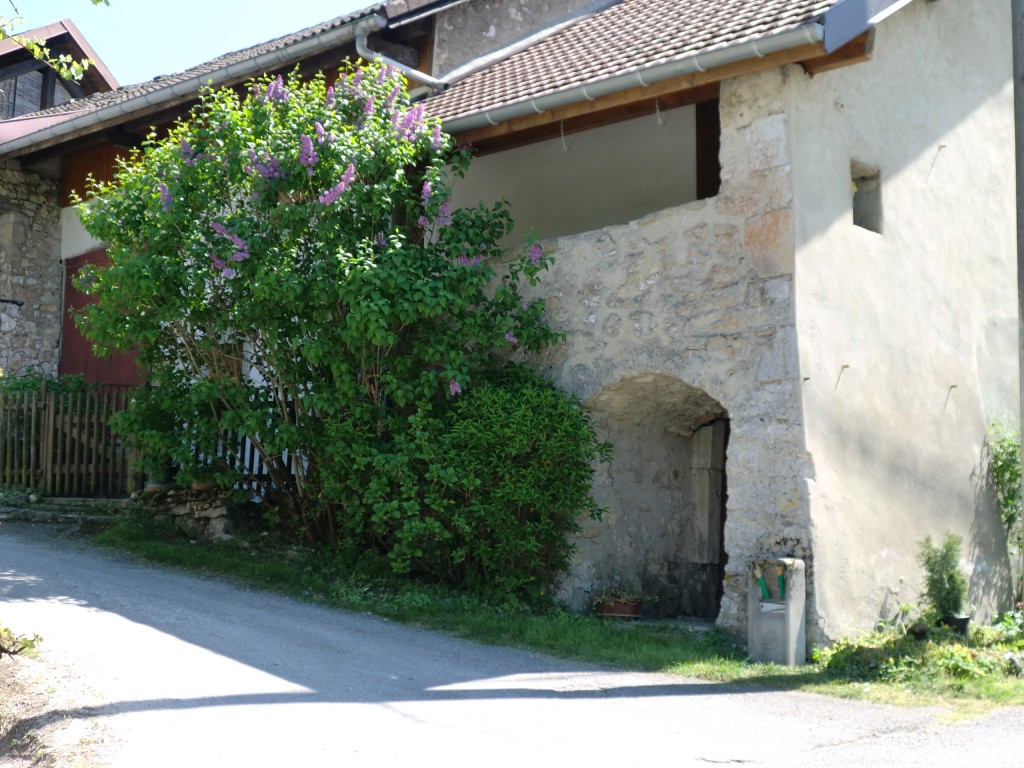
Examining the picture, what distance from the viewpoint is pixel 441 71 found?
1098 centimetres

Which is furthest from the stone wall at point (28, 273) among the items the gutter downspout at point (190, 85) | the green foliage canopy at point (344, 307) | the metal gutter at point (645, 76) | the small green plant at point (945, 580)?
the small green plant at point (945, 580)

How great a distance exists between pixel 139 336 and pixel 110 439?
107 inches

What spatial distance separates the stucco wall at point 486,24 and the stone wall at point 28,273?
Result: 19.9 ft

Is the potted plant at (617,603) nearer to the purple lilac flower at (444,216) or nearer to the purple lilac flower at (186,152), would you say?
the purple lilac flower at (444,216)

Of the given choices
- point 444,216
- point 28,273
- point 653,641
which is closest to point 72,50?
point 28,273

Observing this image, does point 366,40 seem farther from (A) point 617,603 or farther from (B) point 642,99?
(A) point 617,603

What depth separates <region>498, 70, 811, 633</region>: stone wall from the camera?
772cm

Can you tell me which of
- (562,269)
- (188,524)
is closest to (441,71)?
(562,269)

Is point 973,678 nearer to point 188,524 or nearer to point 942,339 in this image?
point 942,339

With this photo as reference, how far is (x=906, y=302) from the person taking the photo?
8.80 metres

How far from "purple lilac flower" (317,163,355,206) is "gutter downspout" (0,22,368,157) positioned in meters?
2.20

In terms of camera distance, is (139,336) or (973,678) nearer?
(973,678)

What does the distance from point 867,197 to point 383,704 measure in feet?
18.1

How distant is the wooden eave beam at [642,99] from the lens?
7.69 metres
